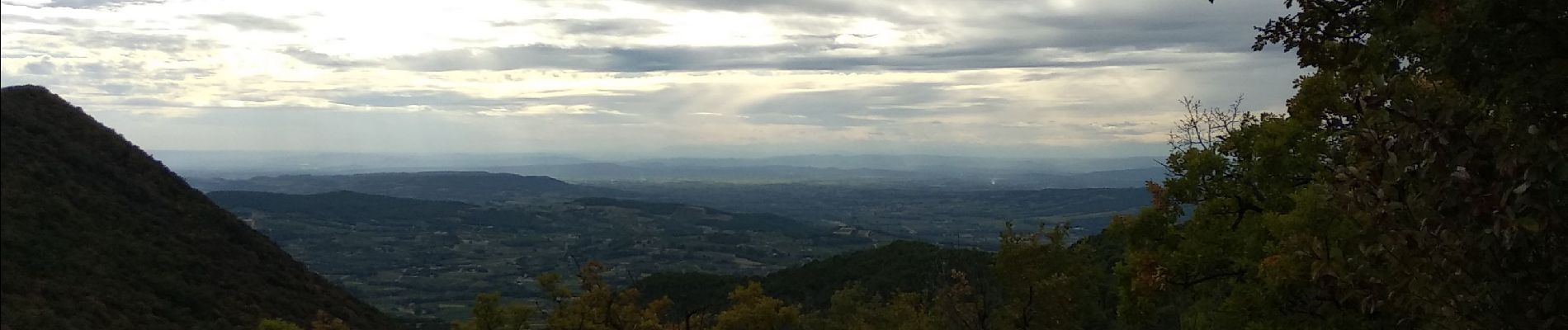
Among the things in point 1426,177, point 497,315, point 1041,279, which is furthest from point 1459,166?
point 1041,279

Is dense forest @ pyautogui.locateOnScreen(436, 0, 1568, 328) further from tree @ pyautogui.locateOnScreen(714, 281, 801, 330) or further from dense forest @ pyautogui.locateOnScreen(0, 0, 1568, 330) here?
tree @ pyautogui.locateOnScreen(714, 281, 801, 330)

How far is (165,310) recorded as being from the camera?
3547 cm

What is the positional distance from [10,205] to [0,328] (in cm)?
1613

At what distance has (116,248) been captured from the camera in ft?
129

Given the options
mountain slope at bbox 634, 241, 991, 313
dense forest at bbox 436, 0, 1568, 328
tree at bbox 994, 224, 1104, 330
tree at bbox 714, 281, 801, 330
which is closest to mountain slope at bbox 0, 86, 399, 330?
tree at bbox 714, 281, 801, 330

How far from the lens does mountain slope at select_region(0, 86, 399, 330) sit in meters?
32.8

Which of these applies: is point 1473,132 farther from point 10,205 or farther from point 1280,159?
point 10,205

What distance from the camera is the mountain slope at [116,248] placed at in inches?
1292

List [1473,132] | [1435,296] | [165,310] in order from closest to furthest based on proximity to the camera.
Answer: [1473,132]
[1435,296]
[165,310]

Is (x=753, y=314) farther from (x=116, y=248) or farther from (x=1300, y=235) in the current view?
(x=116, y=248)

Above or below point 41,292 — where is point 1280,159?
above

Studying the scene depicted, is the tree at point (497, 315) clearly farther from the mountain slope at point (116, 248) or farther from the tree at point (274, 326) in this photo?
the mountain slope at point (116, 248)

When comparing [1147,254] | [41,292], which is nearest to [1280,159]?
[1147,254]

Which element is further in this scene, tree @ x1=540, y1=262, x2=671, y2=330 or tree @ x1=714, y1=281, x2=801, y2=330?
tree @ x1=714, y1=281, x2=801, y2=330
